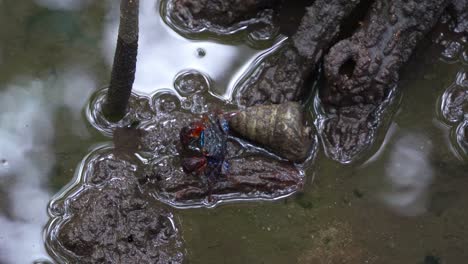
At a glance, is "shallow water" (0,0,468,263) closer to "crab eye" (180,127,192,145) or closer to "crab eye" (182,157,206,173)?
"crab eye" (182,157,206,173)

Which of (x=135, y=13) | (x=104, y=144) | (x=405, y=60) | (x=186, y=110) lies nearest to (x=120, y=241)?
(x=104, y=144)

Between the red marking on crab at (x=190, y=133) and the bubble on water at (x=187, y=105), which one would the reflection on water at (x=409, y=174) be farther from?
the bubble on water at (x=187, y=105)

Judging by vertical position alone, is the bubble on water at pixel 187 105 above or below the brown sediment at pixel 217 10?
below

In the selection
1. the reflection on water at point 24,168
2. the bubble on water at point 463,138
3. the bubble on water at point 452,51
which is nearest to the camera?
the reflection on water at point 24,168

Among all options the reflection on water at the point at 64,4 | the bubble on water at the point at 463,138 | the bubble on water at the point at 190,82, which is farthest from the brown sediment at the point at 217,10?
the bubble on water at the point at 463,138

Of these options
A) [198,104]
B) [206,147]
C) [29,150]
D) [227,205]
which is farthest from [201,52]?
[29,150]

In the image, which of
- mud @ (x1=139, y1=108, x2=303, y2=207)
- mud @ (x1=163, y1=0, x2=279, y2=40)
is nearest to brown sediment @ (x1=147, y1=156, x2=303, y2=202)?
mud @ (x1=139, y1=108, x2=303, y2=207)

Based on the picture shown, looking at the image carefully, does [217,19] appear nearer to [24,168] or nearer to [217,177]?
[217,177]

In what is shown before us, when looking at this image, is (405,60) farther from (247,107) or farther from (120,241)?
(120,241)
